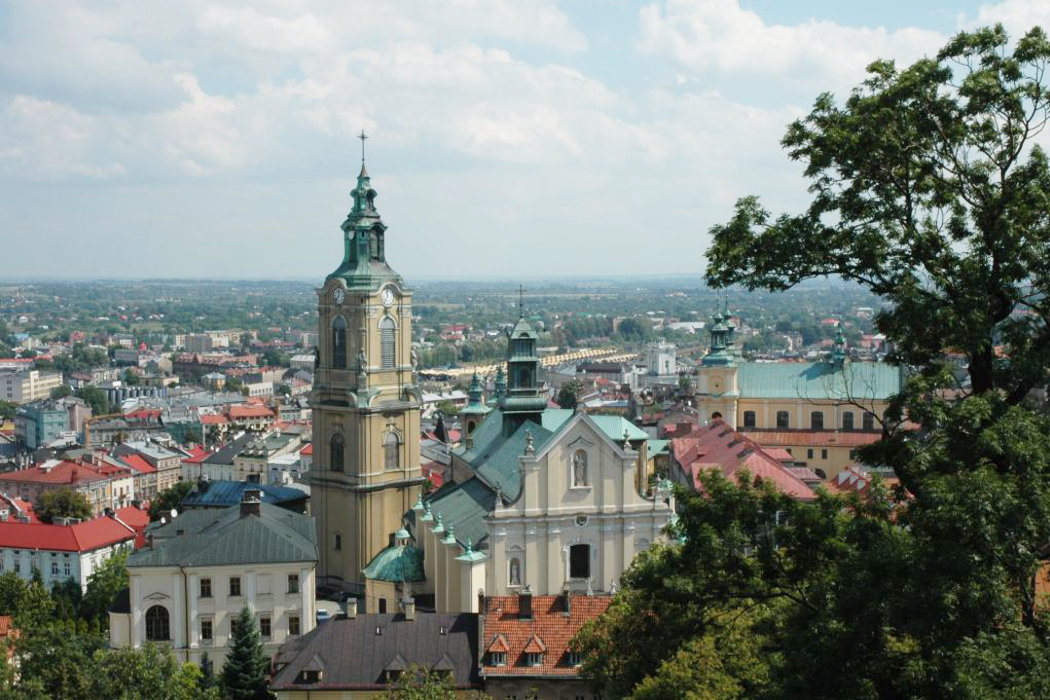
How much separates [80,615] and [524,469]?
2359 centimetres

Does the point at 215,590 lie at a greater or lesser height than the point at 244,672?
greater

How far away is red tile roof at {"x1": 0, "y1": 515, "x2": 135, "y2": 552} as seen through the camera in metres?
62.9

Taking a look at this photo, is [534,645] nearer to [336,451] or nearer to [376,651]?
[376,651]

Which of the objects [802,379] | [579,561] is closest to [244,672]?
[579,561]

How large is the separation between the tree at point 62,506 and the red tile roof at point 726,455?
3596 cm

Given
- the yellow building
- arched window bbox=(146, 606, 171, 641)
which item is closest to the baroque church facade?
arched window bbox=(146, 606, 171, 641)

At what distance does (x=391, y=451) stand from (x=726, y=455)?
70.0 feet

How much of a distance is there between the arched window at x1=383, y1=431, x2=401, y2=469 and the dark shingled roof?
17812 millimetres

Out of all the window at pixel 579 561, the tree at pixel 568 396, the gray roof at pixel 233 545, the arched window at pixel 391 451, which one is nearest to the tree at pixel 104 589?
the gray roof at pixel 233 545

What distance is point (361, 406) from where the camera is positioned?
54.4m

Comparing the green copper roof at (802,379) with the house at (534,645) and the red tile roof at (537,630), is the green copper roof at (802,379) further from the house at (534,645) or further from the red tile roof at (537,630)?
the house at (534,645)

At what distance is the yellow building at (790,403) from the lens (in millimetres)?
80812

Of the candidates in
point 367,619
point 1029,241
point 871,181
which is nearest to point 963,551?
point 1029,241

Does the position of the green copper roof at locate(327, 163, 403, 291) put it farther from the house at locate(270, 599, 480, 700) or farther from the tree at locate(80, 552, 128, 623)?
the house at locate(270, 599, 480, 700)
